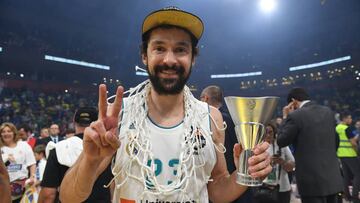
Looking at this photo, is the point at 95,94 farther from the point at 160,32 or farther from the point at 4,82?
the point at 160,32

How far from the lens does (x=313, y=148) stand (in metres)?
3.33

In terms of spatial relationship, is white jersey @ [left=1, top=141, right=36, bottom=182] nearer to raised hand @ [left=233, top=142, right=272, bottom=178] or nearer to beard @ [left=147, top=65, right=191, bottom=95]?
beard @ [left=147, top=65, right=191, bottom=95]

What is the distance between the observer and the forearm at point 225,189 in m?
1.51

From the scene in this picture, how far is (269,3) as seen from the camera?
2366 cm

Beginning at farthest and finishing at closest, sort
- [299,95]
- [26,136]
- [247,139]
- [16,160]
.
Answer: [26,136] < [16,160] < [299,95] < [247,139]

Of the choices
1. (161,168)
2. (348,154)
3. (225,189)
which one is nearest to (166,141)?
(161,168)

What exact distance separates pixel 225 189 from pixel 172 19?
0.84 m

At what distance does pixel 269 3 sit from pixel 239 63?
8586mm

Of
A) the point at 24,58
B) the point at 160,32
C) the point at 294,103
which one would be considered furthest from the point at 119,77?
the point at 160,32

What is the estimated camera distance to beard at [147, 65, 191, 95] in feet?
4.90

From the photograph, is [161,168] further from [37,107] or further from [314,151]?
[37,107]

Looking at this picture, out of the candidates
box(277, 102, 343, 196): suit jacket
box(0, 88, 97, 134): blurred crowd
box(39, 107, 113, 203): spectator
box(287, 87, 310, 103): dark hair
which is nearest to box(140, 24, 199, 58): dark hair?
box(39, 107, 113, 203): spectator

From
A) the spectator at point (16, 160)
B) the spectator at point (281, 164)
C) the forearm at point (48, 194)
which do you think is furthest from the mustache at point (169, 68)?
the spectator at point (16, 160)

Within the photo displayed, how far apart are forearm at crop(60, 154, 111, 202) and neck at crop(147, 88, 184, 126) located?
37cm
